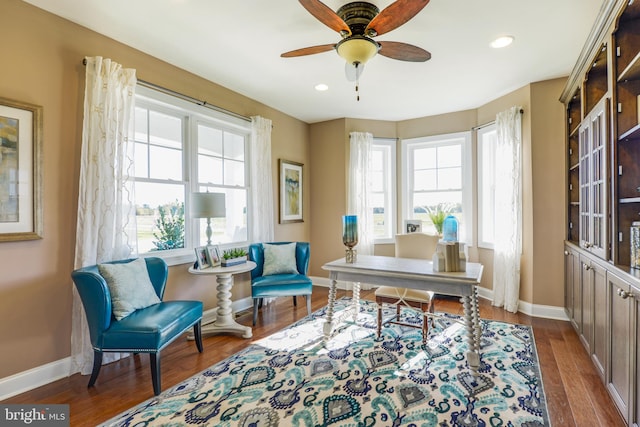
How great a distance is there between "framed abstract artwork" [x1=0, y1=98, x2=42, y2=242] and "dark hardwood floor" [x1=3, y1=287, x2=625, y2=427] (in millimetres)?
1167

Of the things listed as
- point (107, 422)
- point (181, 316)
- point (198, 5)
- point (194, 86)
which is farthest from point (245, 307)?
point (198, 5)

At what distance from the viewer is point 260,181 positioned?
407 cm

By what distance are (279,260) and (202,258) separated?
3.07 ft

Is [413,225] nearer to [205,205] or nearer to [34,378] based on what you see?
[205,205]

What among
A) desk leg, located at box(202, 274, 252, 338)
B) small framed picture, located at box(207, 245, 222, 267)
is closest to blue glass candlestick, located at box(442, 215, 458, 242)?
desk leg, located at box(202, 274, 252, 338)

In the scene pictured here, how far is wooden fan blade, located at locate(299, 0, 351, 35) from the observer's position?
177 centimetres

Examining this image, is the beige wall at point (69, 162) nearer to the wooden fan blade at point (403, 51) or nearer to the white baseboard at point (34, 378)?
the white baseboard at point (34, 378)

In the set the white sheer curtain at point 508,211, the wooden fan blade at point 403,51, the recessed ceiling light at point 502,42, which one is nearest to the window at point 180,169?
the wooden fan blade at point 403,51

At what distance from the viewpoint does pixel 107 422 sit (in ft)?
6.10

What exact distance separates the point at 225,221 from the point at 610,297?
143 inches

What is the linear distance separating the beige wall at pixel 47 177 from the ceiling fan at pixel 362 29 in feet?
5.71

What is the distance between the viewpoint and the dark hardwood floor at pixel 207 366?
1.92 m

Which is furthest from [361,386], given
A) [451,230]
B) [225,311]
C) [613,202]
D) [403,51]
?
[403,51]

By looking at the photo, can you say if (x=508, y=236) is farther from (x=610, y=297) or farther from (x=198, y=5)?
(x=198, y=5)
